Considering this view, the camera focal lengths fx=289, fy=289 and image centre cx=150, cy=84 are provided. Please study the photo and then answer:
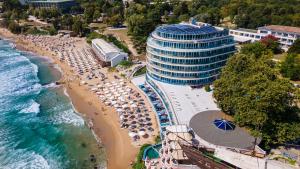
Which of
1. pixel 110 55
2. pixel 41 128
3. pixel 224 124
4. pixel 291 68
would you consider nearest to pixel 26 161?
pixel 41 128

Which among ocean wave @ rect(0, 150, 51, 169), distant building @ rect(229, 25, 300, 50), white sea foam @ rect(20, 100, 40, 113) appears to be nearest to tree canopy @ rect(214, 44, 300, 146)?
ocean wave @ rect(0, 150, 51, 169)

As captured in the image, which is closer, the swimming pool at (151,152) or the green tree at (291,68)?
the swimming pool at (151,152)

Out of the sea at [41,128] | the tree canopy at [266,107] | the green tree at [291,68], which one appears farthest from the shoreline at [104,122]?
the green tree at [291,68]

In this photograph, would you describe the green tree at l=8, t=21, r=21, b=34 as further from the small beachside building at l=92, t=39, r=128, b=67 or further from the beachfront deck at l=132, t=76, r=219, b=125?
the beachfront deck at l=132, t=76, r=219, b=125

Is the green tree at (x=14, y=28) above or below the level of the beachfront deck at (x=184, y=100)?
above

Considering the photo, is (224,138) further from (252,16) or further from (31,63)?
(252,16)

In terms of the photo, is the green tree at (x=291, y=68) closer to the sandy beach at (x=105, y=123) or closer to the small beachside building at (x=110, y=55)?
the sandy beach at (x=105, y=123)
